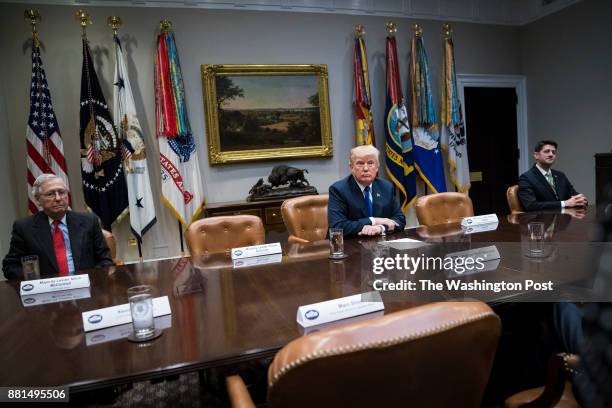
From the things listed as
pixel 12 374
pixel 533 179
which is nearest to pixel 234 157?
pixel 533 179

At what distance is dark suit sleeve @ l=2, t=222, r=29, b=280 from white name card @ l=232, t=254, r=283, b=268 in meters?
1.17

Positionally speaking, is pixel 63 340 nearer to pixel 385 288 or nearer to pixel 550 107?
pixel 385 288

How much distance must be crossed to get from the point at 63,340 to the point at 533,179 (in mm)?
3431

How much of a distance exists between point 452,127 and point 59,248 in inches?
178

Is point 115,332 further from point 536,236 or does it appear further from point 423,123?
point 423,123

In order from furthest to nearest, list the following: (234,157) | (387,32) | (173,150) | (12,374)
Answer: (387,32)
(234,157)
(173,150)
(12,374)

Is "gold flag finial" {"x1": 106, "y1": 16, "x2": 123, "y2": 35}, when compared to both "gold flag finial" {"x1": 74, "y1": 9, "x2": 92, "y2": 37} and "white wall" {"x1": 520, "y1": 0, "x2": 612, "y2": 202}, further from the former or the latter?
"white wall" {"x1": 520, "y1": 0, "x2": 612, "y2": 202}

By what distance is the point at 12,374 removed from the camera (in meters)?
0.92

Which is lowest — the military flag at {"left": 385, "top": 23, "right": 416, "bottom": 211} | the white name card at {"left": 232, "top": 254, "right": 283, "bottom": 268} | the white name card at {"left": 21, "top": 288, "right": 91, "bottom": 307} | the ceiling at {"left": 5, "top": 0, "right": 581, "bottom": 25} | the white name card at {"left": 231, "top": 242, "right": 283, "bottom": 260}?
the white name card at {"left": 232, "top": 254, "right": 283, "bottom": 268}

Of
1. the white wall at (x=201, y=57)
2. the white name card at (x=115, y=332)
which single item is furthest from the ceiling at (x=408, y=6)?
the white name card at (x=115, y=332)

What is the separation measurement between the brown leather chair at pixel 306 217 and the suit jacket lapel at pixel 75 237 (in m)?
1.26

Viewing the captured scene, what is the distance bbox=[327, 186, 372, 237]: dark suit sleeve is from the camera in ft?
7.77

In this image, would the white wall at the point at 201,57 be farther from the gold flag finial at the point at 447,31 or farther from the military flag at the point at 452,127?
the military flag at the point at 452,127

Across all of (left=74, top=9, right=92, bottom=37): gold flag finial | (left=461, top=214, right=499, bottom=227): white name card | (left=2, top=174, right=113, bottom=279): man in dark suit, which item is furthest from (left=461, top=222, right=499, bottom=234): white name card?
(left=74, top=9, right=92, bottom=37): gold flag finial
